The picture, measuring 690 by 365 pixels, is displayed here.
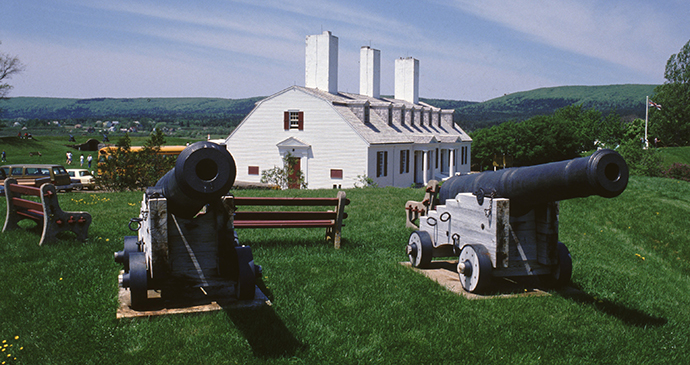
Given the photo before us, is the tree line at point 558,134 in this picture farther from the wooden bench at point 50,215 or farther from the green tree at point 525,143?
the wooden bench at point 50,215

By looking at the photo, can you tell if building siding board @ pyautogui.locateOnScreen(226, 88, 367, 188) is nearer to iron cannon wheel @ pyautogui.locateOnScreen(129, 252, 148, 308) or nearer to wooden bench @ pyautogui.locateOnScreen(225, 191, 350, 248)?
wooden bench @ pyautogui.locateOnScreen(225, 191, 350, 248)

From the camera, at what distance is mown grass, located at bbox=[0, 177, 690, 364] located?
517 cm

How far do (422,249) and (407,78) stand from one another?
46.5 m

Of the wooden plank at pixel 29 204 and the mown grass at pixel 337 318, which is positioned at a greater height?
the wooden plank at pixel 29 204

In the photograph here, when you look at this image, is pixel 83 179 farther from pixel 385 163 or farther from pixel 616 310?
pixel 616 310

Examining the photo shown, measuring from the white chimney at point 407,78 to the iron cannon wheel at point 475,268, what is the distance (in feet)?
154

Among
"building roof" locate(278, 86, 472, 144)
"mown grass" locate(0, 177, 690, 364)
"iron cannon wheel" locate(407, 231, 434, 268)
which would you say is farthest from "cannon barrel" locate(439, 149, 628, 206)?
"building roof" locate(278, 86, 472, 144)

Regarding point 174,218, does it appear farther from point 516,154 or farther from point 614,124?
point 614,124

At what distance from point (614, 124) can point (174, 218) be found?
361 ft

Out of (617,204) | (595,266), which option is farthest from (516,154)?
(595,266)

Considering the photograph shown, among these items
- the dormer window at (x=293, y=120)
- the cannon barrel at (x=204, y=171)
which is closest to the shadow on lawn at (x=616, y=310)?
the cannon barrel at (x=204, y=171)

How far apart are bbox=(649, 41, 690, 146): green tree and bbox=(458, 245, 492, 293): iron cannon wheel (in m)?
80.3

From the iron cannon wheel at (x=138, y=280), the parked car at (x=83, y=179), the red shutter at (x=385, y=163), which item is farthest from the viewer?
the red shutter at (x=385, y=163)

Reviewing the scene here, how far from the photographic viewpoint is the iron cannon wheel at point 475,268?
22.1 feet
